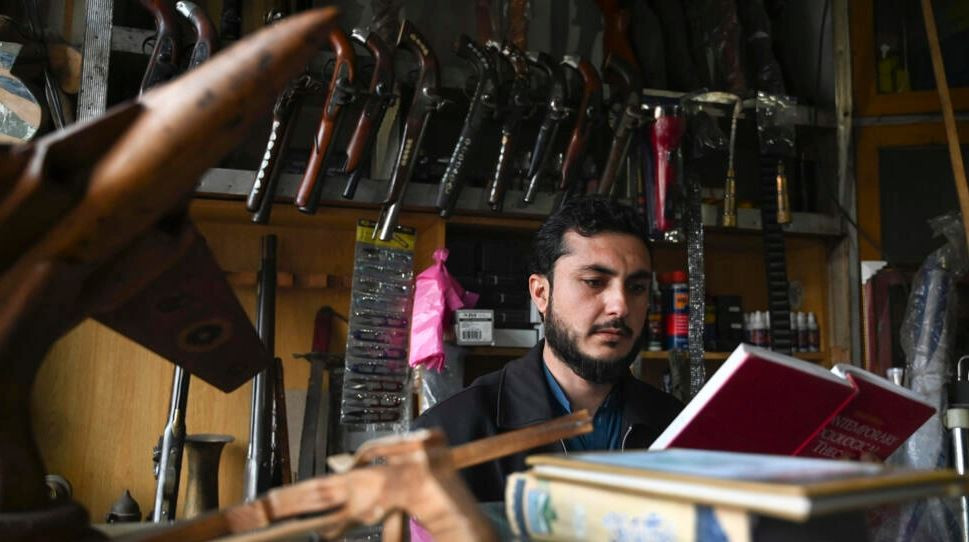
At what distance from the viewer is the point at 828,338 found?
8.75ft

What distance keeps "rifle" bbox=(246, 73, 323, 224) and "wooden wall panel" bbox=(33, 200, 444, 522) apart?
0.54ft

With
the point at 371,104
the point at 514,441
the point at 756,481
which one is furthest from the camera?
the point at 371,104

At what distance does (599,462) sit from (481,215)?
6.17 feet

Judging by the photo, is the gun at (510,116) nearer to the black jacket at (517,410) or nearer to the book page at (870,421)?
the black jacket at (517,410)

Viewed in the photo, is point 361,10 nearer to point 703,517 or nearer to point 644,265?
point 644,265

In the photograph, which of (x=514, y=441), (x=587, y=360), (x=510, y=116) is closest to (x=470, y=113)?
(x=510, y=116)

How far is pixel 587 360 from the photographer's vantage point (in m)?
1.62

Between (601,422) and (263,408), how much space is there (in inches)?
41.1

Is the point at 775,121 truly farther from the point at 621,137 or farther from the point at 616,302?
the point at 616,302

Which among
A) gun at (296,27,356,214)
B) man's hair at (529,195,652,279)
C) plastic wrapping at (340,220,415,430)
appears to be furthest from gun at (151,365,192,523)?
man's hair at (529,195,652,279)

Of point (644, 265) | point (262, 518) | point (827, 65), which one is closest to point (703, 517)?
point (262, 518)

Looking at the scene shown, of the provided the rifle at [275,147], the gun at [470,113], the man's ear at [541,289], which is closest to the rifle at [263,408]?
the rifle at [275,147]

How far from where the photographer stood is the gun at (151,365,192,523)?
2084mm

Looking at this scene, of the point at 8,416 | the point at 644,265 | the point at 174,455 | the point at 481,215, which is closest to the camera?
the point at 8,416
